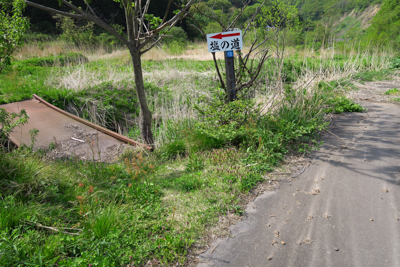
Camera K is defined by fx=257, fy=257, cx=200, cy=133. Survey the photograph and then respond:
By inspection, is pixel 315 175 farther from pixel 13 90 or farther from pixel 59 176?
pixel 13 90

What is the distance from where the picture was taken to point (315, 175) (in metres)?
3.19

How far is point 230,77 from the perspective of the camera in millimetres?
4113

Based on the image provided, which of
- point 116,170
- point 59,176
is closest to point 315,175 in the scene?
point 116,170

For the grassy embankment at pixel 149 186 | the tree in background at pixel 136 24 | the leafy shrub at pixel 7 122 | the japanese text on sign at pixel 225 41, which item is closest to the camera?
the grassy embankment at pixel 149 186

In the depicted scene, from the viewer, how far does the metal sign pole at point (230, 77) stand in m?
3.98

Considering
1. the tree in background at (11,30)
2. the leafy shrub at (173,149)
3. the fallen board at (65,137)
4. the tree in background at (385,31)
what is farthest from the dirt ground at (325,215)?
Result: the tree in background at (385,31)

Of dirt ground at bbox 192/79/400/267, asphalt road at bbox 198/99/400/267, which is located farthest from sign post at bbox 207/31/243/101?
asphalt road at bbox 198/99/400/267

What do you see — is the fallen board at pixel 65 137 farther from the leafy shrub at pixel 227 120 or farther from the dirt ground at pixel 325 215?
the dirt ground at pixel 325 215

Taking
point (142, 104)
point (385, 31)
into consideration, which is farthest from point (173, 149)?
point (385, 31)

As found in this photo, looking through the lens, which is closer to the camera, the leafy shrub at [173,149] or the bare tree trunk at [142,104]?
the bare tree trunk at [142,104]

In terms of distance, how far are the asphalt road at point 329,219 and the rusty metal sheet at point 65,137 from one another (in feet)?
7.35

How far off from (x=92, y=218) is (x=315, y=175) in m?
2.56

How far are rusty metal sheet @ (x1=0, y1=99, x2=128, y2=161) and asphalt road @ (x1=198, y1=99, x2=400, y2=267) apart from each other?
2240 millimetres

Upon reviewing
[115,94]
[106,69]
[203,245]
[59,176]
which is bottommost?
[203,245]
